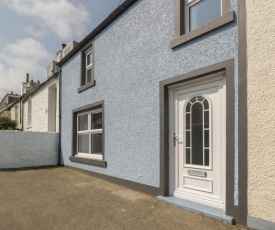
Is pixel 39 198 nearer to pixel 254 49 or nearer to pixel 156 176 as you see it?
pixel 156 176

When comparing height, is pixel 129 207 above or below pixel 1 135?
below

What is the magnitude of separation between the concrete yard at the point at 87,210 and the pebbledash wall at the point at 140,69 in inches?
23.1

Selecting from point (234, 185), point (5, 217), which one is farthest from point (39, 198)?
point (234, 185)

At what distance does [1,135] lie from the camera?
9281mm

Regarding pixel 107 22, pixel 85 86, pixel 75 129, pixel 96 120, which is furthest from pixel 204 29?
pixel 75 129

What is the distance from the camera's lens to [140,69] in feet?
17.4

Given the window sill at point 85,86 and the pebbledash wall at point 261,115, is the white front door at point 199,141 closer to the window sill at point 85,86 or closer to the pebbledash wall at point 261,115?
the pebbledash wall at point 261,115

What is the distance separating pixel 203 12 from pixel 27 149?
29.2 ft

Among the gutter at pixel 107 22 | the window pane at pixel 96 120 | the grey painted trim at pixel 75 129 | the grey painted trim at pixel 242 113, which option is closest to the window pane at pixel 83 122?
the grey painted trim at pixel 75 129

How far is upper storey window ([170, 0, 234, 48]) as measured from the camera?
3996mm

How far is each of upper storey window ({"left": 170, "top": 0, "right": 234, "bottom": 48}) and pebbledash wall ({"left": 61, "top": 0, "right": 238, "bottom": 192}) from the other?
125 mm

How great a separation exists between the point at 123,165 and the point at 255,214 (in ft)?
11.1

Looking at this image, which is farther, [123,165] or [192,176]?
[123,165]

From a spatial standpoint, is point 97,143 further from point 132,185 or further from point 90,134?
point 132,185
